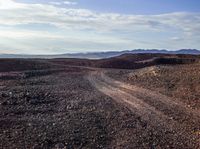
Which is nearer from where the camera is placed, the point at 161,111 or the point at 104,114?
the point at 104,114

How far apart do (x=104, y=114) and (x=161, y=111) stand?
11.5 feet

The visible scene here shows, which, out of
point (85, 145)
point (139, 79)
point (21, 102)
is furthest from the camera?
point (139, 79)

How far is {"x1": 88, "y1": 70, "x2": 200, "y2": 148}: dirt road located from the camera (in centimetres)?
1934

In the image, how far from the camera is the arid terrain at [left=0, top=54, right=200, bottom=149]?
1733 centimetres

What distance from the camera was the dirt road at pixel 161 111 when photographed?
19337 mm

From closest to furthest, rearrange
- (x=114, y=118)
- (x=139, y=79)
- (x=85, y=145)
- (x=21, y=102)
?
(x=85, y=145) < (x=114, y=118) < (x=21, y=102) < (x=139, y=79)

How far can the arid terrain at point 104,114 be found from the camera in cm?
1733

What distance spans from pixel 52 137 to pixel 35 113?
5.34m

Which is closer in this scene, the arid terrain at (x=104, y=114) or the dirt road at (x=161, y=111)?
the arid terrain at (x=104, y=114)

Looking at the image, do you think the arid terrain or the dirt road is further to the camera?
the dirt road

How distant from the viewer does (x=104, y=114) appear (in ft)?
74.4

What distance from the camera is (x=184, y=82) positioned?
34.6 m

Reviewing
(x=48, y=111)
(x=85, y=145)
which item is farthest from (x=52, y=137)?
(x=48, y=111)

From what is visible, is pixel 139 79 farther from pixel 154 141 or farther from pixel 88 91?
pixel 154 141
